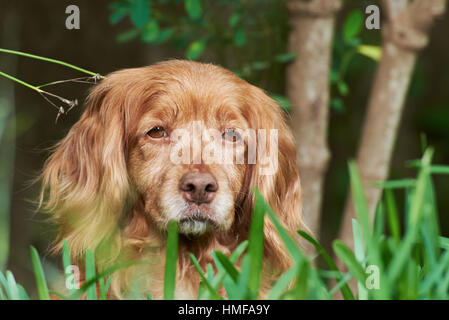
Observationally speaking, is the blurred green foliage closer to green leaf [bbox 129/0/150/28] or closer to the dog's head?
green leaf [bbox 129/0/150/28]

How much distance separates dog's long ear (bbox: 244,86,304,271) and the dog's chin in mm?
341

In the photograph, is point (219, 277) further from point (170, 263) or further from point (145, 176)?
point (145, 176)

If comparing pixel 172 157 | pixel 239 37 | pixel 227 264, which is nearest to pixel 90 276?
pixel 227 264

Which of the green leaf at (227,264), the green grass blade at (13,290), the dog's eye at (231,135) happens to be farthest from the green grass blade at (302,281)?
the dog's eye at (231,135)

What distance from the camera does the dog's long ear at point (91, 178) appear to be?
246cm

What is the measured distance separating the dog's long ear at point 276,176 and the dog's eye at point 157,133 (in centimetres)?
36

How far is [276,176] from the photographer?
2660 millimetres

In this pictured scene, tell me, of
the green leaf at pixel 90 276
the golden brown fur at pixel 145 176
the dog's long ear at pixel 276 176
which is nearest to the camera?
the green leaf at pixel 90 276

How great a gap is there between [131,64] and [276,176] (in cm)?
256

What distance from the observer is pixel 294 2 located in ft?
12.0

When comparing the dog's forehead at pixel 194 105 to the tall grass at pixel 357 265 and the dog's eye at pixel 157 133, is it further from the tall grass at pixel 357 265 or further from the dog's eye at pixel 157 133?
the tall grass at pixel 357 265

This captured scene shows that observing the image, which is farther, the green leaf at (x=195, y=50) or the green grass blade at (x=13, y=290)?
the green leaf at (x=195, y=50)

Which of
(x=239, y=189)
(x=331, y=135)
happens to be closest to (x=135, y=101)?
(x=239, y=189)
